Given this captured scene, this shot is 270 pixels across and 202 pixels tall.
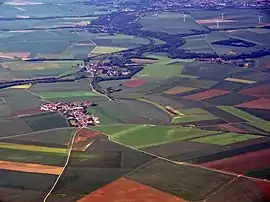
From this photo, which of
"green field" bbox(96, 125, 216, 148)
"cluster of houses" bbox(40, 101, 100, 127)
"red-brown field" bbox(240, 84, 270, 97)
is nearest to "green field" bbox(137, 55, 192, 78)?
"red-brown field" bbox(240, 84, 270, 97)

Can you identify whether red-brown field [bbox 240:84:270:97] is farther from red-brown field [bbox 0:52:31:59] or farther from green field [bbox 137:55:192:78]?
red-brown field [bbox 0:52:31:59]

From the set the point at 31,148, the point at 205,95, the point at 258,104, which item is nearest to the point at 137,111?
the point at 205,95

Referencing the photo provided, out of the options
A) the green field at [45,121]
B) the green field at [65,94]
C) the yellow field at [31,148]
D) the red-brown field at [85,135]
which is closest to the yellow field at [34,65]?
the green field at [65,94]

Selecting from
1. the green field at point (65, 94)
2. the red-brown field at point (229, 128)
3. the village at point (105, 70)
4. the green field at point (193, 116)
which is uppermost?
the red-brown field at point (229, 128)

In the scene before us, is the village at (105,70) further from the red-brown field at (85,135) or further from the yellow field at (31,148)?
the yellow field at (31,148)

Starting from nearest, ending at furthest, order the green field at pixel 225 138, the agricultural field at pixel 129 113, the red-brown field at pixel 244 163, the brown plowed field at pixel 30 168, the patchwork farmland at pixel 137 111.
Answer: the patchwork farmland at pixel 137 111 < the red-brown field at pixel 244 163 < the brown plowed field at pixel 30 168 < the green field at pixel 225 138 < the agricultural field at pixel 129 113

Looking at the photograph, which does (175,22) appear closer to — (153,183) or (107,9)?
(107,9)

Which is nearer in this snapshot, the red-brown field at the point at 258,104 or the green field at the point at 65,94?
the red-brown field at the point at 258,104
